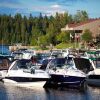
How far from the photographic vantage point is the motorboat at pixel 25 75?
131 feet

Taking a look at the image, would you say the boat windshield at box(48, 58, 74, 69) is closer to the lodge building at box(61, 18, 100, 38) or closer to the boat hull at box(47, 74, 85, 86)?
the boat hull at box(47, 74, 85, 86)

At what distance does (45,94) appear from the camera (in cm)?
3728

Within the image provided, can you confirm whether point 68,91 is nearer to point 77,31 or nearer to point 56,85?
point 56,85

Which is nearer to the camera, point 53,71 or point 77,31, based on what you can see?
point 53,71

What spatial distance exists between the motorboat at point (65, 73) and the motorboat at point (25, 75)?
65.2 inches

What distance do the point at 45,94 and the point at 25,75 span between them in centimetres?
386

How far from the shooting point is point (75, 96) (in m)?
36.5

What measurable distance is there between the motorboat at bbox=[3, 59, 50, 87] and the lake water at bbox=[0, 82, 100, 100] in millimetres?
708

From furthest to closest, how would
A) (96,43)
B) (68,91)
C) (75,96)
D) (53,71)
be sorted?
(96,43) → (53,71) → (68,91) → (75,96)

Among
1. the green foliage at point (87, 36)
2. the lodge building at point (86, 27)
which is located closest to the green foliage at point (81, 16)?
the lodge building at point (86, 27)

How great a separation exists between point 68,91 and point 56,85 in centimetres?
334

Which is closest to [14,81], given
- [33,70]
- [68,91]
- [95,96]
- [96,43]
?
[33,70]

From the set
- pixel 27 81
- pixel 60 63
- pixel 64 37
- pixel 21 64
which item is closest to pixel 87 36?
pixel 64 37

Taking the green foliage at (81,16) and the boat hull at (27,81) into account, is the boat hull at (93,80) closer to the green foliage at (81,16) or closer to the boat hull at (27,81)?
the boat hull at (27,81)
